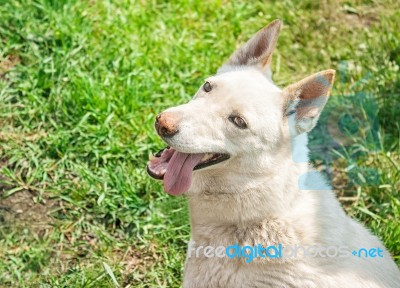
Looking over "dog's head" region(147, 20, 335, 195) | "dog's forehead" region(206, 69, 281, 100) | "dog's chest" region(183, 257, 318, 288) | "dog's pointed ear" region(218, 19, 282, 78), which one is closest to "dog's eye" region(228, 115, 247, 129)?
"dog's head" region(147, 20, 335, 195)

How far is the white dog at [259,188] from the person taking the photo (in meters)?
3.58

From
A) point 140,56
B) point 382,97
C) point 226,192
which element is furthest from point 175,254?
point 382,97

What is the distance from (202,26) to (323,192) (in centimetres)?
286

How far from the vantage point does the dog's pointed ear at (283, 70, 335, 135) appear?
3.60 meters

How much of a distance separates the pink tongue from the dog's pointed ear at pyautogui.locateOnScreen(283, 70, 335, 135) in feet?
1.73

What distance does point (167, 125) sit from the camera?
11.4 feet

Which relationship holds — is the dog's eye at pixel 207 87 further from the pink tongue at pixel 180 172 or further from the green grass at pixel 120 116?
the green grass at pixel 120 116

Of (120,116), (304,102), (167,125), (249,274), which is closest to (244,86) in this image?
(304,102)

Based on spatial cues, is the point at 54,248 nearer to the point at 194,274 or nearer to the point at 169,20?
the point at 194,274

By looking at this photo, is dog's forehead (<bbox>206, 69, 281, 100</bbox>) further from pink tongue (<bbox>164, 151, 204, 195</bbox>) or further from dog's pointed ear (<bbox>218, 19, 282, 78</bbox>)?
pink tongue (<bbox>164, 151, 204, 195</bbox>)

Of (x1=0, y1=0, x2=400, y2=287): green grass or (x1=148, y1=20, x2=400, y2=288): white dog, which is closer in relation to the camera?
(x1=148, y1=20, x2=400, y2=288): white dog

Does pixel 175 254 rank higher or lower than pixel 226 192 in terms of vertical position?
lower

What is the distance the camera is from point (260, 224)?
3711mm

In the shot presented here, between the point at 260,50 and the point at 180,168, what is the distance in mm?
847
